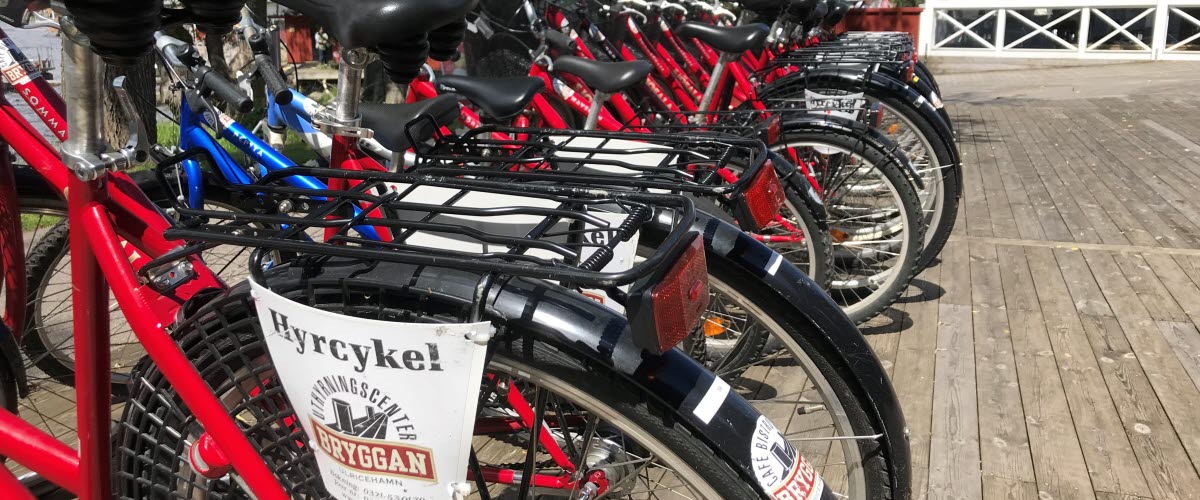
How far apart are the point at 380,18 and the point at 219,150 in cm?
126

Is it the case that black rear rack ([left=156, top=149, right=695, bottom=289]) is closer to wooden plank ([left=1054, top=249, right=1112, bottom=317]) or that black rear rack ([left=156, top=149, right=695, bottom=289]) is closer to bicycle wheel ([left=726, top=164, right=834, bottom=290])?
bicycle wheel ([left=726, top=164, right=834, bottom=290])

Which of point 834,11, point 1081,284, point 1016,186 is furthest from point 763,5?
point 1016,186

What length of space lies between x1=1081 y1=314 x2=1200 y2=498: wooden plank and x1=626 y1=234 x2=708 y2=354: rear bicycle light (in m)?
1.89

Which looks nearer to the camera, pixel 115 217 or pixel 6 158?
pixel 115 217

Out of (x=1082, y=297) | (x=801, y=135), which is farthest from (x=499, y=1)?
(x=1082, y=297)

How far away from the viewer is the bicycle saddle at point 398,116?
2.45 meters

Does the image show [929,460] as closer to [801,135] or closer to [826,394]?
[826,394]

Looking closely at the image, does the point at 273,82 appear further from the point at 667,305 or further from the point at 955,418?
the point at 955,418

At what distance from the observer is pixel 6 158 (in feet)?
7.54

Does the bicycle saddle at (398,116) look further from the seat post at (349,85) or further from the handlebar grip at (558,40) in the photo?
the handlebar grip at (558,40)

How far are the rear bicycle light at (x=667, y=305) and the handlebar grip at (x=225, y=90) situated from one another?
1.51 meters

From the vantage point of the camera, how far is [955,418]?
297cm

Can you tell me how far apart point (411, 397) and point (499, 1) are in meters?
3.62

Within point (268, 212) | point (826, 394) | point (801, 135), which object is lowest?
point (826, 394)
